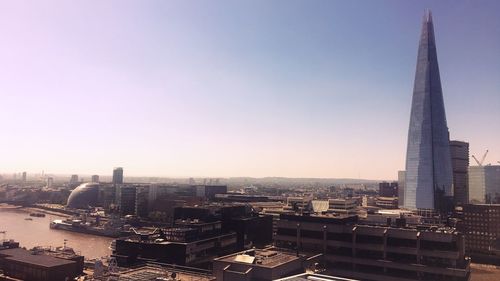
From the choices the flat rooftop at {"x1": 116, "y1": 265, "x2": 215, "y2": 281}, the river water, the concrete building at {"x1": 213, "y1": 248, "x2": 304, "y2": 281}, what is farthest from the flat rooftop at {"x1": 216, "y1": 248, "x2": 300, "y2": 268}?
the river water

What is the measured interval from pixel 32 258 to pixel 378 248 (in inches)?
2188

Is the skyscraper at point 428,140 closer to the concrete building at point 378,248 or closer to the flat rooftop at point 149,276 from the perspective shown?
the concrete building at point 378,248

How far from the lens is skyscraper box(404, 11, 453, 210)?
6821 inches

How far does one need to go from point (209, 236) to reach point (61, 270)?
84.6ft

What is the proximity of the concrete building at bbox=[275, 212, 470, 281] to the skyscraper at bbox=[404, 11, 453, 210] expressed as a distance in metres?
106

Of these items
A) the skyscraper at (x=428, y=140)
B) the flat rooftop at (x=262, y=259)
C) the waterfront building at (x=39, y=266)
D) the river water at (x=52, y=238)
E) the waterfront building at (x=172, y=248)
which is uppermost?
the skyscraper at (x=428, y=140)

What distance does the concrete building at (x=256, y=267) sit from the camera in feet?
168

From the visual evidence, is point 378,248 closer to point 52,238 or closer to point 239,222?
point 239,222

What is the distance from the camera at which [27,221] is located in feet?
642

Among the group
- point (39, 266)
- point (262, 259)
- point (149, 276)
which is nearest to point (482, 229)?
point (262, 259)

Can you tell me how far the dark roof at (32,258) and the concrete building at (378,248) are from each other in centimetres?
3709

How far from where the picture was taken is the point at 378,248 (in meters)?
70.4

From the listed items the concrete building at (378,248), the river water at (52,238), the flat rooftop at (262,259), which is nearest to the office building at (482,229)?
the concrete building at (378,248)

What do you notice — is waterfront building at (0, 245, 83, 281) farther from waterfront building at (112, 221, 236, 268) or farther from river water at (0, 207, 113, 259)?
river water at (0, 207, 113, 259)
